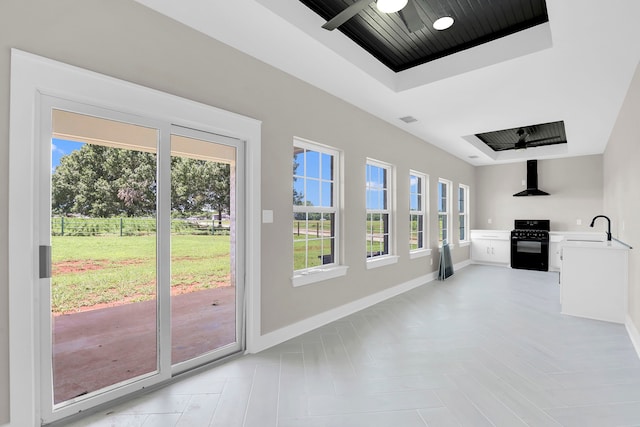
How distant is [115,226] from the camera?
219 centimetres

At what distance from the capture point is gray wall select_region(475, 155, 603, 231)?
7.56 metres

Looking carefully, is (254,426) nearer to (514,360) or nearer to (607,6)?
(514,360)

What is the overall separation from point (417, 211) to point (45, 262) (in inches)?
213

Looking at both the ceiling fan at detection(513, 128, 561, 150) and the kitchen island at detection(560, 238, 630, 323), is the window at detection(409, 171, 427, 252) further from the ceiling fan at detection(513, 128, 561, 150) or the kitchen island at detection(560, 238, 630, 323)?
the kitchen island at detection(560, 238, 630, 323)

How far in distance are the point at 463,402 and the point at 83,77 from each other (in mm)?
3260

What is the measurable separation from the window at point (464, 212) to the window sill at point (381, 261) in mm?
4065

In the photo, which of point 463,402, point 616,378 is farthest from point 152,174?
point 616,378

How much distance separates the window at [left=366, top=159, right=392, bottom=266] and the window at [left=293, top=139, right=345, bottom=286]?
0.82 meters

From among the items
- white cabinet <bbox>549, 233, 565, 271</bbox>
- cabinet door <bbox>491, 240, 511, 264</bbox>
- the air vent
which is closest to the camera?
the air vent

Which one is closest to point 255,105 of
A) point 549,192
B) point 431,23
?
point 431,23

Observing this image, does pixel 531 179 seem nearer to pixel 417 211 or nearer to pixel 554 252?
pixel 554 252

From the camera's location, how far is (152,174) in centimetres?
236

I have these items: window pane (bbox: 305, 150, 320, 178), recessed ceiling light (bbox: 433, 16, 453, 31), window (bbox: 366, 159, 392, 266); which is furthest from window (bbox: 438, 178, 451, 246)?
recessed ceiling light (bbox: 433, 16, 453, 31)

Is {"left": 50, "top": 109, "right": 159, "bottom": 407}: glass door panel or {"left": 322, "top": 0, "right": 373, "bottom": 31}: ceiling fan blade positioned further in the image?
{"left": 50, "top": 109, "right": 159, "bottom": 407}: glass door panel
